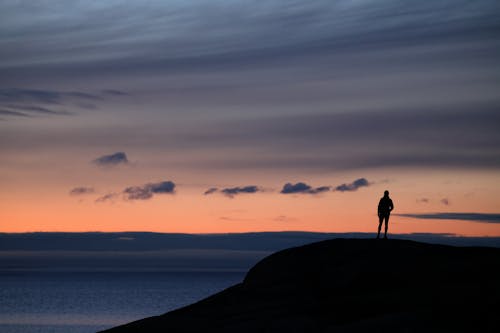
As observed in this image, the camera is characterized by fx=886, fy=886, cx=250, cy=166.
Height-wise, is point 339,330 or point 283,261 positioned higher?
point 283,261

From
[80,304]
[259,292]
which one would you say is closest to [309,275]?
[259,292]

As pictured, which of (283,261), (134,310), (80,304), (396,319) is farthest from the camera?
(80,304)

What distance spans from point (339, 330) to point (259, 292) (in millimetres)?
9512

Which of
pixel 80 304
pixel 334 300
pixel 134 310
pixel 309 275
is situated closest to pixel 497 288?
pixel 334 300

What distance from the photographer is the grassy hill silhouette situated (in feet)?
102

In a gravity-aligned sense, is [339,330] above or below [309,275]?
below

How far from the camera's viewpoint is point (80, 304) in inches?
7776

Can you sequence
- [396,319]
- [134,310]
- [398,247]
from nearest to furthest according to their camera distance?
1. [396,319]
2. [398,247]
3. [134,310]

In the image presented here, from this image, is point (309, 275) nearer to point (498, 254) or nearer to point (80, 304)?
point (498, 254)

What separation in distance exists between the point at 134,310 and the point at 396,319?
15173 centimetres

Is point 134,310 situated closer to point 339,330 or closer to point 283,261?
point 283,261

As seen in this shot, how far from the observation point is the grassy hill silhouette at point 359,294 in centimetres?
3109

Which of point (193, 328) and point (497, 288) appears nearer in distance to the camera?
point (497, 288)

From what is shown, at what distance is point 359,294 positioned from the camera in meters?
36.7
